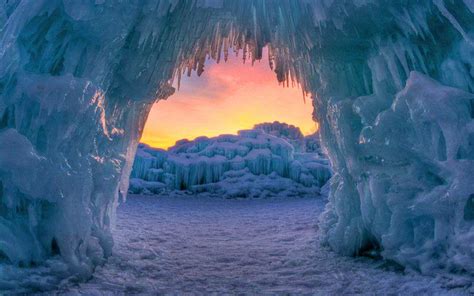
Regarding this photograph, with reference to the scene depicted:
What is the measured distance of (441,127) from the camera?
135 inches

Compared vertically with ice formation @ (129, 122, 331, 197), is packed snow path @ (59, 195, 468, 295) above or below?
below

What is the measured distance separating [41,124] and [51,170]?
520 millimetres

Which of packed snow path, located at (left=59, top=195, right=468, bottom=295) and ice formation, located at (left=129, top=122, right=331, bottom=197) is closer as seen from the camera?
packed snow path, located at (left=59, top=195, right=468, bottom=295)

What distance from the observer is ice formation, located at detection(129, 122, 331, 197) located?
920 inches

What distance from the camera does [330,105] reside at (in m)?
5.70

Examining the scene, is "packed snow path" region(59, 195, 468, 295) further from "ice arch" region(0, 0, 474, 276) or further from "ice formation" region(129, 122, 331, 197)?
"ice formation" region(129, 122, 331, 197)

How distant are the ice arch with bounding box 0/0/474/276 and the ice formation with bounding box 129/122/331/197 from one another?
17.9 meters

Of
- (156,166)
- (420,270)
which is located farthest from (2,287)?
(156,166)

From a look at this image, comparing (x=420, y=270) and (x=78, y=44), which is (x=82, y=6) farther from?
(x=420, y=270)

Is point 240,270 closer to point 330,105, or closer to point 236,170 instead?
point 330,105

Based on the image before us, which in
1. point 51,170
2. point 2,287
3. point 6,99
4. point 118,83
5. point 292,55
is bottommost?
point 2,287

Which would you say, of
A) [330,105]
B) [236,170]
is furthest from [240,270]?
[236,170]

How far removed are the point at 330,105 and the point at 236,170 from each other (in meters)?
19.2

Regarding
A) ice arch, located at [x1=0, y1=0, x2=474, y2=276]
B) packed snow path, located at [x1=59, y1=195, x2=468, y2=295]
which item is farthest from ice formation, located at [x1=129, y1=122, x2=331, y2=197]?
ice arch, located at [x1=0, y1=0, x2=474, y2=276]
